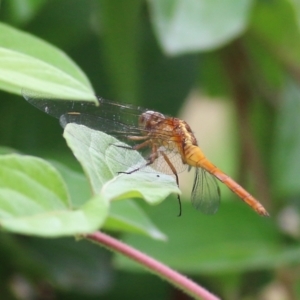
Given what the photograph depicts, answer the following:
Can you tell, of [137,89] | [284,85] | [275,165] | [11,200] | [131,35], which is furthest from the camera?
[284,85]

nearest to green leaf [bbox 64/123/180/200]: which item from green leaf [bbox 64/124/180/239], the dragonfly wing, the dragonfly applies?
green leaf [bbox 64/124/180/239]

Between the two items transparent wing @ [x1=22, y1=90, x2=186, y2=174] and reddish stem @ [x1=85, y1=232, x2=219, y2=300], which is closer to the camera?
reddish stem @ [x1=85, y1=232, x2=219, y2=300]

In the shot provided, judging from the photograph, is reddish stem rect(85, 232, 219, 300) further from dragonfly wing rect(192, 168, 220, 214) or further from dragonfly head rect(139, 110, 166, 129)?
dragonfly head rect(139, 110, 166, 129)

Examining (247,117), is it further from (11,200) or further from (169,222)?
(11,200)

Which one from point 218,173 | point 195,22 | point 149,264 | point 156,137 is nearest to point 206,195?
point 218,173

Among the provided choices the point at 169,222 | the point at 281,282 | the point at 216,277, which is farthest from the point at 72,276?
the point at 281,282

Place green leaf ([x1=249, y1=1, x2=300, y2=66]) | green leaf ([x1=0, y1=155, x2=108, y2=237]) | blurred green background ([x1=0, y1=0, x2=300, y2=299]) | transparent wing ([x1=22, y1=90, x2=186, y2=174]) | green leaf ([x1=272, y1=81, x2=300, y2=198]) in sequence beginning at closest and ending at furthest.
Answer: green leaf ([x1=0, y1=155, x2=108, y2=237]) < transparent wing ([x1=22, y1=90, x2=186, y2=174]) < blurred green background ([x1=0, y1=0, x2=300, y2=299]) < green leaf ([x1=249, y1=1, x2=300, y2=66]) < green leaf ([x1=272, y1=81, x2=300, y2=198])

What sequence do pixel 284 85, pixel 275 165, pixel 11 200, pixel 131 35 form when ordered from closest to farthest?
pixel 11 200 → pixel 131 35 → pixel 275 165 → pixel 284 85

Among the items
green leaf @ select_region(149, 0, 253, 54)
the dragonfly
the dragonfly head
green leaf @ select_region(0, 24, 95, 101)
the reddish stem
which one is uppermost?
green leaf @ select_region(149, 0, 253, 54)
